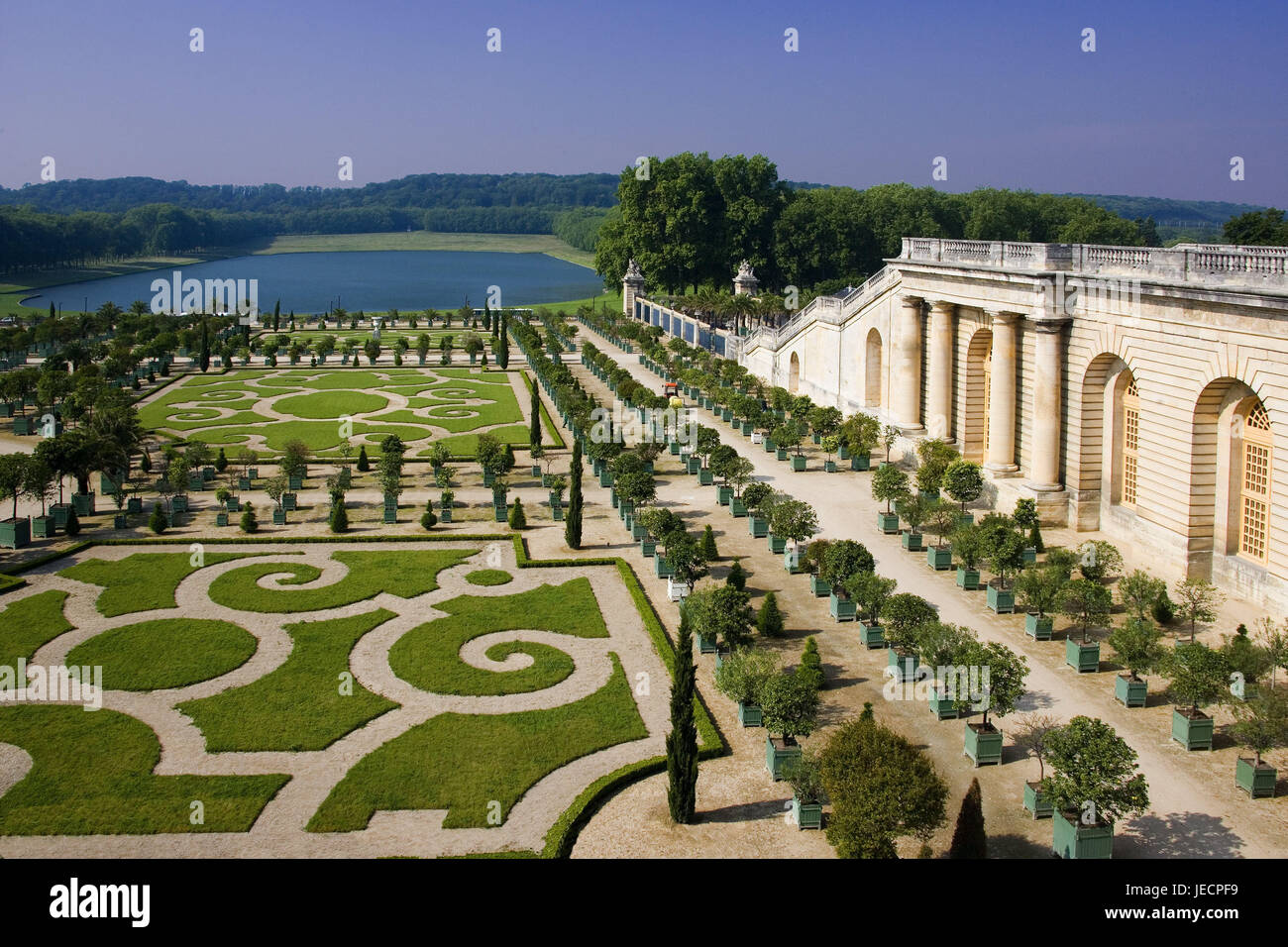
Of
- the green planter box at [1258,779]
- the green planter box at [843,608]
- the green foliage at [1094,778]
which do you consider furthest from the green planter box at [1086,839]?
the green planter box at [843,608]

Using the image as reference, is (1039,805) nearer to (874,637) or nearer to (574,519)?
(874,637)

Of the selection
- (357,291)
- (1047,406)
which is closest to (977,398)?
(1047,406)

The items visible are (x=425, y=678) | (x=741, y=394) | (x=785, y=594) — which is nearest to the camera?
(x=425, y=678)

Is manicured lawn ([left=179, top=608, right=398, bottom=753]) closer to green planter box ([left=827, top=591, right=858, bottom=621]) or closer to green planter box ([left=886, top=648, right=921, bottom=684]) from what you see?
green planter box ([left=886, top=648, right=921, bottom=684])

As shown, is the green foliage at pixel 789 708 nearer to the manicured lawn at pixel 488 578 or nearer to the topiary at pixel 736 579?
the topiary at pixel 736 579

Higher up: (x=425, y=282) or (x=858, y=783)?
(x=425, y=282)
